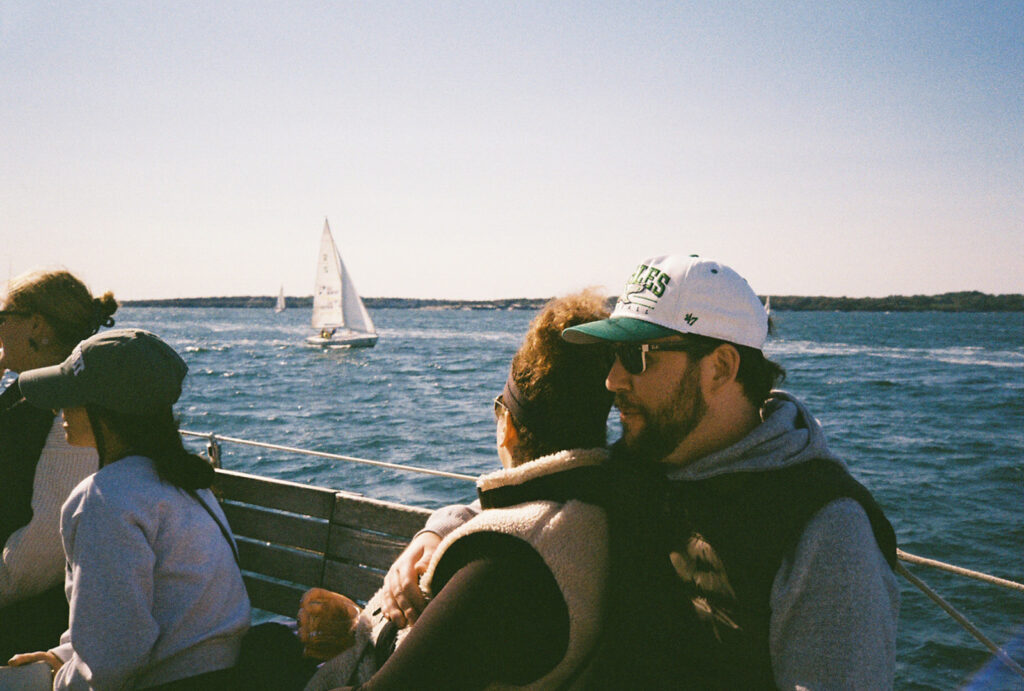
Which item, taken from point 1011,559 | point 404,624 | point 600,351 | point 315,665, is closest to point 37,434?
point 315,665

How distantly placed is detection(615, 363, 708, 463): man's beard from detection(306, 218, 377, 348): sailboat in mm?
47405

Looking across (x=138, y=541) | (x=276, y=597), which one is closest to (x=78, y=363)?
(x=138, y=541)

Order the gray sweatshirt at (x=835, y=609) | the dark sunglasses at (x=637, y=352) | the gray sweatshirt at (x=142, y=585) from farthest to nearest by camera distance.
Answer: the gray sweatshirt at (x=142, y=585)
the dark sunglasses at (x=637, y=352)
the gray sweatshirt at (x=835, y=609)

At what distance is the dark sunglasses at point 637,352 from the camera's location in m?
1.66

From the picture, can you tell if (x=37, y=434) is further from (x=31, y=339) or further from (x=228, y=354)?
(x=228, y=354)

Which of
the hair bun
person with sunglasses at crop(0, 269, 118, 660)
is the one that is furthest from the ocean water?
the hair bun

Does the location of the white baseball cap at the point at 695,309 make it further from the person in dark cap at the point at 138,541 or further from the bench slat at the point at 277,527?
the bench slat at the point at 277,527

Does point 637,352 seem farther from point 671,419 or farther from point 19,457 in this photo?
point 19,457

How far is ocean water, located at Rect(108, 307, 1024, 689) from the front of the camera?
9836 millimetres

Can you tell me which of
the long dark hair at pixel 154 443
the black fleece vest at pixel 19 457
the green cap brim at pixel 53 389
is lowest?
the black fleece vest at pixel 19 457

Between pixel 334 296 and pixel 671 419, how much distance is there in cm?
4890

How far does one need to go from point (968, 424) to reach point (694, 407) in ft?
98.5

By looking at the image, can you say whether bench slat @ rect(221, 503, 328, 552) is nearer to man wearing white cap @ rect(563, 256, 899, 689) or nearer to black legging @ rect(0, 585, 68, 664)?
black legging @ rect(0, 585, 68, 664)

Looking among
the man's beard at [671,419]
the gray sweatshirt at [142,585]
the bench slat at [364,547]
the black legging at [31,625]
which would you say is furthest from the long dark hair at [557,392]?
the black legging at [31,625]
